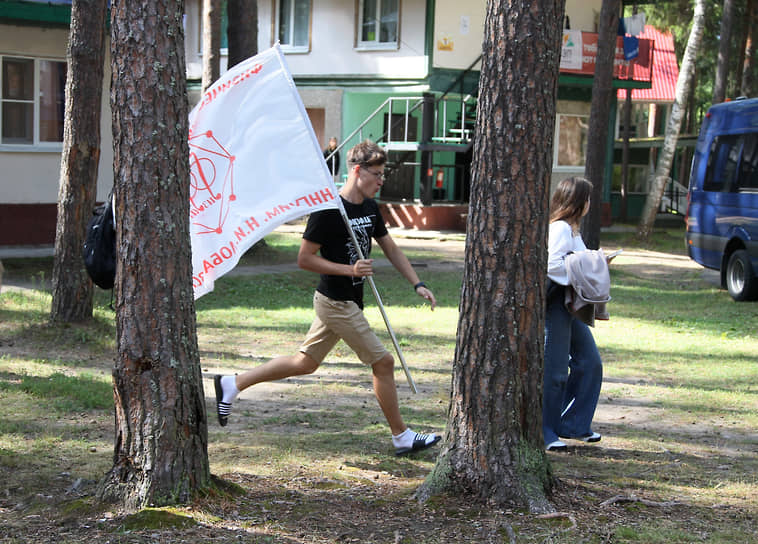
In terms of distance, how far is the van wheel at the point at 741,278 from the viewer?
13.8m

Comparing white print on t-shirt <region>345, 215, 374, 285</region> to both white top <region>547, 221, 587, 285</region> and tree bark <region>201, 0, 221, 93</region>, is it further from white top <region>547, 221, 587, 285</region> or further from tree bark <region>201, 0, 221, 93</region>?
tree bark <region>201, 0, 221, 93</region>

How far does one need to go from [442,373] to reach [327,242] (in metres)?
3.44

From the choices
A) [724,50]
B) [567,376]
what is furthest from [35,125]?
[724,50]

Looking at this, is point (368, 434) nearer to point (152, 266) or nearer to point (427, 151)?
point (152, 266)

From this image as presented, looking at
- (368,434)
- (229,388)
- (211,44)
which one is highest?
(211,44)

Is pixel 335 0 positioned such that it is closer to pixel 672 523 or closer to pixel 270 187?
pixel 270 187

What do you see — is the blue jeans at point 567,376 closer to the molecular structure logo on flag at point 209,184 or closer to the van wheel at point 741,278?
the molecular structure logo on flag at point 209,184

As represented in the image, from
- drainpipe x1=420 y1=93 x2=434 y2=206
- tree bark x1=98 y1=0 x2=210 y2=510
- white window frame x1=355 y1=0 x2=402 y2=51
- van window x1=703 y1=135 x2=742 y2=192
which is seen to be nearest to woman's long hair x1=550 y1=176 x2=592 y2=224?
tree bark x1=98 y1=0 x2=210 y2=510

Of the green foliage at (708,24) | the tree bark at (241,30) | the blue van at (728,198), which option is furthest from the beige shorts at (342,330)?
the green foliage at (708,24)

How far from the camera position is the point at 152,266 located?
4340mm

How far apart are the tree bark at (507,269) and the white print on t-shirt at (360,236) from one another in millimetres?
1348

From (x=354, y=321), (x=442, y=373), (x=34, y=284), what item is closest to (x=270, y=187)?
(x=354, y=321)

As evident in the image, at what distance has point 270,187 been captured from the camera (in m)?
5.65

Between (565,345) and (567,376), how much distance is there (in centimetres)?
26
